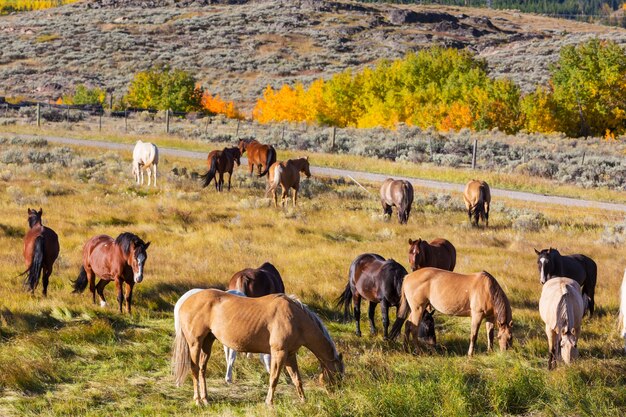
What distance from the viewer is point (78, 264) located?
1461 centimetres

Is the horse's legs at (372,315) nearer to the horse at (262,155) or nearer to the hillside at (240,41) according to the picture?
the horse at (262,155)

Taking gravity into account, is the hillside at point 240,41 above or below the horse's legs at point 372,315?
above

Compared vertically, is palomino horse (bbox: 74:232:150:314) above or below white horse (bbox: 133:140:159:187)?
below

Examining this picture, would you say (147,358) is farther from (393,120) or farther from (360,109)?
(360,109)

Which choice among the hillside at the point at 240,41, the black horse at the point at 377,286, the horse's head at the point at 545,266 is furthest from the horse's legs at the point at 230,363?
the hillside at the point at 240,41

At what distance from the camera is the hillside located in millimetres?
100688

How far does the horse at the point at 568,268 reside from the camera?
38.7ft

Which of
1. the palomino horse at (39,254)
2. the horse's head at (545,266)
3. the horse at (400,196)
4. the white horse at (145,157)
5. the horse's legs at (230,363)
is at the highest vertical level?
the white horse at (145,157)

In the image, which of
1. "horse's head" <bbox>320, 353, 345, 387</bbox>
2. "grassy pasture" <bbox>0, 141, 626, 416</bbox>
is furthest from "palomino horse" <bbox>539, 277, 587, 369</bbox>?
"horse's head" <bbox>320, 353, 345, 387</bbox>

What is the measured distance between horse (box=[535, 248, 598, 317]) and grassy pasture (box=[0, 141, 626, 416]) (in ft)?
1.91

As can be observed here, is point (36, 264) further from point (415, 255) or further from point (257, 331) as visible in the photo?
point (415, 255)

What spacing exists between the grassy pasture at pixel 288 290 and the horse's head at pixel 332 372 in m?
0.12

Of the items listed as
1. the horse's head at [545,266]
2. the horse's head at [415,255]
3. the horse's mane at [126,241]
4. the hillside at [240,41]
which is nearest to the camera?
the horse's mane at [126,241]

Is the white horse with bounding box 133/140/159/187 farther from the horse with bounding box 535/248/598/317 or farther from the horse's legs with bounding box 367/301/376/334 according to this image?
the horse with bounding box 535/248/598/317
